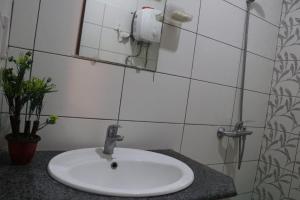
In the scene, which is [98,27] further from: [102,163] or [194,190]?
[194,190]

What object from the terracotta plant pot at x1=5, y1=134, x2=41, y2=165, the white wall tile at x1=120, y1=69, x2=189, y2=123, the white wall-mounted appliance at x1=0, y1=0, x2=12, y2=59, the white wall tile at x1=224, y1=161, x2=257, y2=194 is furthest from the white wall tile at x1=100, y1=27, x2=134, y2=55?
the white wall tile at x1=224, y1=161, x2=257, y2=194

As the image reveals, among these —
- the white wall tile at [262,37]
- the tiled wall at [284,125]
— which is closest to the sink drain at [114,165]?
the white wall tile at [262,37]

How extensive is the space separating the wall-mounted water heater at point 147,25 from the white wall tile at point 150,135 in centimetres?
43

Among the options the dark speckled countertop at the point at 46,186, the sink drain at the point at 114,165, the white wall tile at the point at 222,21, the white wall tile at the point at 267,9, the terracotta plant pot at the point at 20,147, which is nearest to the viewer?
the dark speckled countertop at the point at 46,186

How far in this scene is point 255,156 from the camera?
6.37 feet

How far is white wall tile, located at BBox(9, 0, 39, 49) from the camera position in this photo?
90 cm

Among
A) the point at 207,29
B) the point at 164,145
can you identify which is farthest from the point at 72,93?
the point at 207,29

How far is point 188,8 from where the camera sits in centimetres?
136

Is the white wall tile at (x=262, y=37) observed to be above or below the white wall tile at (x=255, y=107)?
above

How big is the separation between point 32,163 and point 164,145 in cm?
70

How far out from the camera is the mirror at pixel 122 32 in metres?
1.06

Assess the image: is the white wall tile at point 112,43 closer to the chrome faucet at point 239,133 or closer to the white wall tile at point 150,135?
the white wall tile at point 150,135

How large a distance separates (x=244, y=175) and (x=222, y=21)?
1147 millimetres

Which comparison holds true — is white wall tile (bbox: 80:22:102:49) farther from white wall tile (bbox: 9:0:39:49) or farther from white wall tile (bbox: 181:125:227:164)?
white wall tile (bbox: 181:125:227:164)
